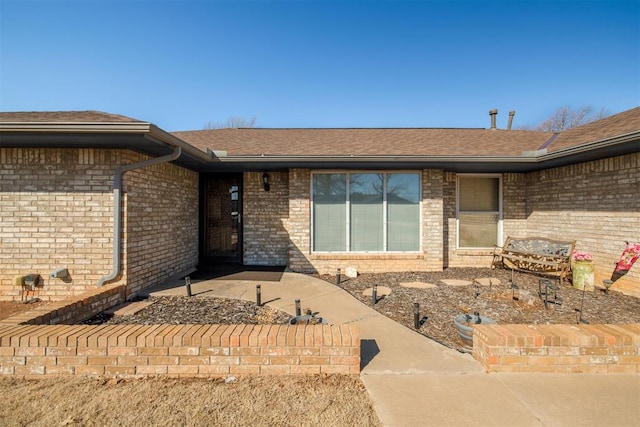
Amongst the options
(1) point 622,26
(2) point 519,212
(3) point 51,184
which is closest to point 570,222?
(2) point 519,212

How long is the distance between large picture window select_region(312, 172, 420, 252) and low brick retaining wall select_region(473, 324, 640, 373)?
→ 4.23 metres

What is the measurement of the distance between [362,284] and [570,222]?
5.06m

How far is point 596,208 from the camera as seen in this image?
5.61 meters

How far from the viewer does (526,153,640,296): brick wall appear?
500 centimetres

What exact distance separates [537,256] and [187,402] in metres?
7.49

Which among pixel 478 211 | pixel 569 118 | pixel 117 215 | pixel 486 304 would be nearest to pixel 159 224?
pixel 117 215

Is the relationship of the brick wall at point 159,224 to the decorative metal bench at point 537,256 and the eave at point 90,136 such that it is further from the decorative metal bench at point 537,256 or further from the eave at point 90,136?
the decorative metal bench at point 537,256

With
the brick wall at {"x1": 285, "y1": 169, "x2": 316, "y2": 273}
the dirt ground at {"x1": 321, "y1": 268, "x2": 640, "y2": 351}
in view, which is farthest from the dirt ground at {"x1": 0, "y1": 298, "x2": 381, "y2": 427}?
the brick wall at {"x1": 285, "y1": 169, "x2": 316, "y2": 273}

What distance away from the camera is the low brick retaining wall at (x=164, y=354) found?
228cm

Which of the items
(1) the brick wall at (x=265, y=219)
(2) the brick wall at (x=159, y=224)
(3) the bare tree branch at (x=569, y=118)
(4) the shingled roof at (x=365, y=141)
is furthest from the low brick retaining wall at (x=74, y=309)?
(3) the bare tree branch at (x=569, y=118)

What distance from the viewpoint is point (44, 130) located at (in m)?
3.48

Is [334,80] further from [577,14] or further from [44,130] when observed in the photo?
[44,130]

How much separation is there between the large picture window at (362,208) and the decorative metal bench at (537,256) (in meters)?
2.37

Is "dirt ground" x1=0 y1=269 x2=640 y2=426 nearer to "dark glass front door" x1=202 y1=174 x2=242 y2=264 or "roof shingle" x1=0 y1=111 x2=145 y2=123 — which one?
"roof shingle" x1=0 y1=111 x2=145 y2=123
